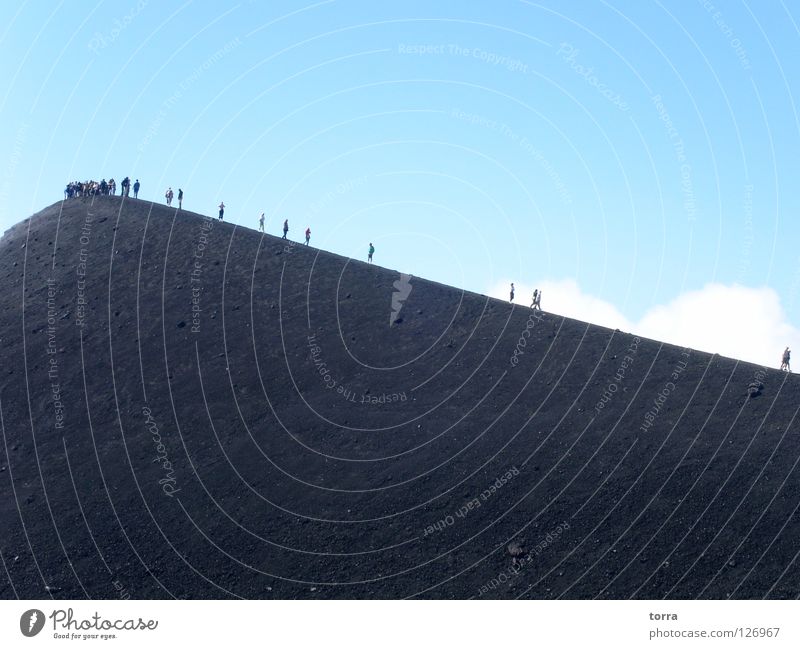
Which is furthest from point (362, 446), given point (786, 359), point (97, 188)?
point (97, 188)

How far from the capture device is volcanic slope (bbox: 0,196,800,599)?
101 ft

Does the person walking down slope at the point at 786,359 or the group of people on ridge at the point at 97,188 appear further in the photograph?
the group of people on ridge at the point at 97,188

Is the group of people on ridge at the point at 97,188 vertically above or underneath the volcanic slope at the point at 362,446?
above

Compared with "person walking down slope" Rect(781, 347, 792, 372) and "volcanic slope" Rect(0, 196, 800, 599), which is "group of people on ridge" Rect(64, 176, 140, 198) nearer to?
"volcanic slope" Rect(0, 196, 800, 599)

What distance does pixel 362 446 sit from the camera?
1502 inches

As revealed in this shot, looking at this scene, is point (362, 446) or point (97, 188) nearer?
point (362, 446)

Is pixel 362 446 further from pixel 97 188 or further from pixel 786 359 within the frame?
pixel 97 188

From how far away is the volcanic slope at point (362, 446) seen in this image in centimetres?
3070

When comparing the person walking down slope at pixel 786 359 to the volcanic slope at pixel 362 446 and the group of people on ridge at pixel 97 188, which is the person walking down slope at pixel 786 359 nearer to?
the volcanic slope at pixel 362 446

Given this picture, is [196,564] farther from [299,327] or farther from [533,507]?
[299,327]

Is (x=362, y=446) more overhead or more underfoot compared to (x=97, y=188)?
more underfoot

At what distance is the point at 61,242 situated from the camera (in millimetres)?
60156

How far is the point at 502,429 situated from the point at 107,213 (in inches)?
1498

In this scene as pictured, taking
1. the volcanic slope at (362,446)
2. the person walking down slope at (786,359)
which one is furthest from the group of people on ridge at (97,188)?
the person walking down slope at (786,359)
